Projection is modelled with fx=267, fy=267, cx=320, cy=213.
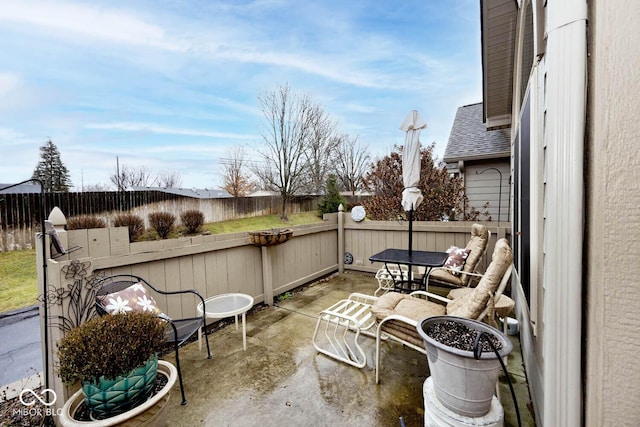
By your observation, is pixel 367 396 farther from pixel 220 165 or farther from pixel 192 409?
pixel 220 165

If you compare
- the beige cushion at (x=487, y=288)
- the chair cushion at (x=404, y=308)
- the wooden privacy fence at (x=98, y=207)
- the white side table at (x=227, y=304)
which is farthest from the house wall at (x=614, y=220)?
the wooden privacy fence at (x=98, y=207)

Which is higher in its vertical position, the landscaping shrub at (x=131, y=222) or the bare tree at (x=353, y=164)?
the bare tree at (x=353, y=164)

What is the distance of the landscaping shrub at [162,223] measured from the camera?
7.50 metres

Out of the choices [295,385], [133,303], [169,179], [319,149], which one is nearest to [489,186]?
[295,385]

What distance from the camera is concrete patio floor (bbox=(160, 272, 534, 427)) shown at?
2076 millimetres

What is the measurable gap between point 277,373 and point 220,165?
1289 cm

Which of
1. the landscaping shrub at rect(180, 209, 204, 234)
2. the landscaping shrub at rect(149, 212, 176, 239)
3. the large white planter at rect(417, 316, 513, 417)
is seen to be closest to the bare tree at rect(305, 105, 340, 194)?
the landscaping shrub at rect(180, 209, 204, 234)

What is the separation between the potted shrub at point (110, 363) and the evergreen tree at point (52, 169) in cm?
1055

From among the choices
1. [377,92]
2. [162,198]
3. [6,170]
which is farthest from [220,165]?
[377,92]

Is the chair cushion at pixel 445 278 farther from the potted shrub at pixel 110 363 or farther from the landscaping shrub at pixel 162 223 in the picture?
the landscaping shrub at pixel 162 223

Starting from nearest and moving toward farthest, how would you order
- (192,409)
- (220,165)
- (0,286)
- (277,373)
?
1. (192,409)
2. (277,373)
3. (0,286)
4. (220,165)

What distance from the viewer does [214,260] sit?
364 centimetres

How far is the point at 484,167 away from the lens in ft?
22.5

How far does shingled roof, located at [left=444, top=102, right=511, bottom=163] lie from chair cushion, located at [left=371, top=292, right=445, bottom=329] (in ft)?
17.3
